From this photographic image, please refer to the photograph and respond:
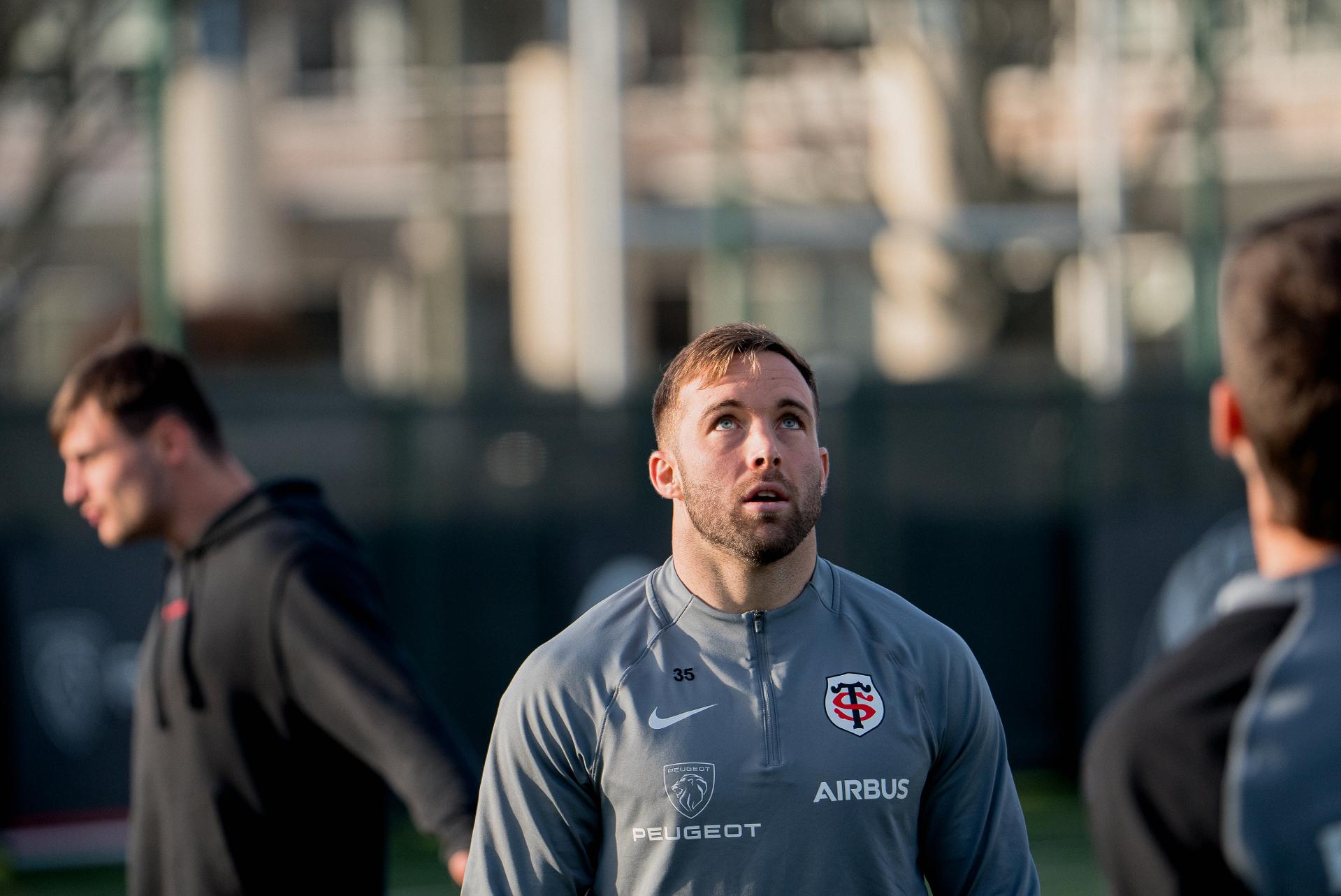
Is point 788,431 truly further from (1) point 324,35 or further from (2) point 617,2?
(1) point 324,35

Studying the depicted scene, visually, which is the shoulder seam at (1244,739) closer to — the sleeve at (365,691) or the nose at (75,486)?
the sleeve at (365,691)

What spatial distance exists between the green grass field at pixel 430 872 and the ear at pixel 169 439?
4.77m

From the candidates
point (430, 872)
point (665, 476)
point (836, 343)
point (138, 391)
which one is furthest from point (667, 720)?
point (836, 343)

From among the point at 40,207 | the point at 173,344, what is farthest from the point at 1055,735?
the point at 40,207

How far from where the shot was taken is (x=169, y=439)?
4207mm

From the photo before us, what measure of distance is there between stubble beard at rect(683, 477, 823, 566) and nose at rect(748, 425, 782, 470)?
27 millimetres

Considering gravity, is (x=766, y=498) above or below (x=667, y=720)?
above

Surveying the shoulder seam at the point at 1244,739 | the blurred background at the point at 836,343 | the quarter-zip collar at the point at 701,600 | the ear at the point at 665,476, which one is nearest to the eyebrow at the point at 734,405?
the ear at the point at 665,476

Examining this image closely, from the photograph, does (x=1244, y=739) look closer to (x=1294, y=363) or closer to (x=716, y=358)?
(x=1294, y=363)

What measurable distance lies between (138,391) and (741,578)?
6.06ft

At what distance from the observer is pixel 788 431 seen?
3.04 m

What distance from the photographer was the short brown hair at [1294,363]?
2064 mm

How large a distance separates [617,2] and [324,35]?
1353 cm

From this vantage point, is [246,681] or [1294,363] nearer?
[1294,363]
